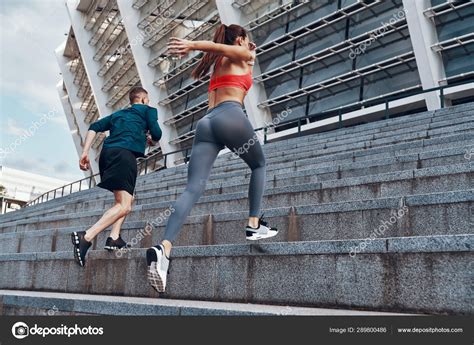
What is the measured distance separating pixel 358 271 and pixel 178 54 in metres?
1.80

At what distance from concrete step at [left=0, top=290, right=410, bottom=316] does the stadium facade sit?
12217mm

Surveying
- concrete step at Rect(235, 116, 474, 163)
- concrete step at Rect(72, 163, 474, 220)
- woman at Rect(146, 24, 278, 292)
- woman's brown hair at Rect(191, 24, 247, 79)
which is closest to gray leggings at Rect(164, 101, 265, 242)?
woman at Rect(146, 24, 278, 292)

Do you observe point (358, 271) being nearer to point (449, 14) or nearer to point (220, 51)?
point (220, 51)

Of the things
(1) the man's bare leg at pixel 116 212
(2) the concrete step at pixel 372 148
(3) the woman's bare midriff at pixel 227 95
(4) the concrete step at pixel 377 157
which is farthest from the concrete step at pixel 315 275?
(2) the concrete step at pixel 372 148

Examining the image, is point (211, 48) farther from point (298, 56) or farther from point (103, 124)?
point (298, 56)

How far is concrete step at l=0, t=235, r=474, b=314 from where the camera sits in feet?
8.47

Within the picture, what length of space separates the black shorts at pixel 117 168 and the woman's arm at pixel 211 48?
164cm

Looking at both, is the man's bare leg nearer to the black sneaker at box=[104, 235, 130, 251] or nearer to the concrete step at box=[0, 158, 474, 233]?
the black sneaker at box=[104, 235, 130, 251]

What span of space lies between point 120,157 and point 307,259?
7.35ft

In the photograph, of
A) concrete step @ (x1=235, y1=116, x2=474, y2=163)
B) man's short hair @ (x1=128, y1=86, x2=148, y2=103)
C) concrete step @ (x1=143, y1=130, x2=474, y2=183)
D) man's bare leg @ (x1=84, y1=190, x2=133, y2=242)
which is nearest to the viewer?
man's bare leg @ (x1=84, y1=190, x2=133, y2=242)

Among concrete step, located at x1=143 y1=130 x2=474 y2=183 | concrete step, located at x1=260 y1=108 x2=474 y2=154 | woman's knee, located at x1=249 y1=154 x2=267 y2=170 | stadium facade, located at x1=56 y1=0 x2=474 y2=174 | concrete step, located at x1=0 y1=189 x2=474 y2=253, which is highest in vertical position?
stadium facade, located at x1=56 y1=0 x2=474 y2=174

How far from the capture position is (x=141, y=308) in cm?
306

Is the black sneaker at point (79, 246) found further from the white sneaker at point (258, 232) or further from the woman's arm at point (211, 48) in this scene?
the woman's arm at point (211, 48)
